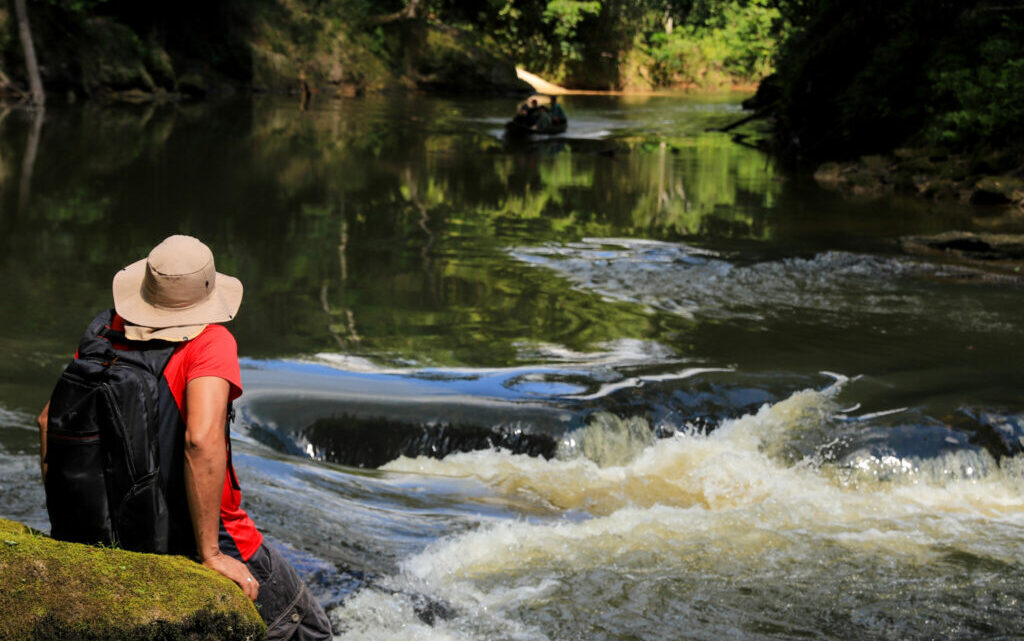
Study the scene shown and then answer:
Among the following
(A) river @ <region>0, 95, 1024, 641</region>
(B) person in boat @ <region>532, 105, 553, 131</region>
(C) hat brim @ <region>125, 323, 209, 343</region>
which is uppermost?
(B) person in boat @ <region>532, 105, 553, 131</region>

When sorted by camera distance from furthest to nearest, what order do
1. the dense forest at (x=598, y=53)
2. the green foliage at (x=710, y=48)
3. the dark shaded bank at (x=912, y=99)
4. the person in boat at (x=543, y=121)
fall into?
the green foliage at (x=710, y=48) < the person in boat at (x=543, y=121) < the dense forest at (x=598, y=53) < the dark shaded bank at (x=912, y=99)

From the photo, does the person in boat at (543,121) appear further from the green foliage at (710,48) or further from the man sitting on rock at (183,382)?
the green foliage at (710,48)

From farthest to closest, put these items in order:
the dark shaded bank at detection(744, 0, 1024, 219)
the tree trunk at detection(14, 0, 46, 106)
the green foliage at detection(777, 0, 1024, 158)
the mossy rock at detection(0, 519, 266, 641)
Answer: the tree trunk at detection(14, 0, 46, 106)
the green foliage at detection(777, 0, 1024, 158)
the dark shaded bank at detection(744, 0, 1024, 219)
the mossy rock at detection(0, 519, 266, 641)

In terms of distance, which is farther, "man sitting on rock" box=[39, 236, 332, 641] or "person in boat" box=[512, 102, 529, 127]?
"person in boat" box=[512, 102, 529, 127]

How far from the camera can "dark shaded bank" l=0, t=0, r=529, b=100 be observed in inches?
1430

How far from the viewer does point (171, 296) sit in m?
3.05

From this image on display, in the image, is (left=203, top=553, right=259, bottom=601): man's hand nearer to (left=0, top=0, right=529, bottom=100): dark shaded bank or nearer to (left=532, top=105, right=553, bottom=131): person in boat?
(left=532, top=105, right=553, bottom=131): person in boat

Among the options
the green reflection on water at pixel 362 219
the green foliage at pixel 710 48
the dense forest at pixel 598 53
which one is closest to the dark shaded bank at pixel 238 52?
the dense forest at pixel 598 53

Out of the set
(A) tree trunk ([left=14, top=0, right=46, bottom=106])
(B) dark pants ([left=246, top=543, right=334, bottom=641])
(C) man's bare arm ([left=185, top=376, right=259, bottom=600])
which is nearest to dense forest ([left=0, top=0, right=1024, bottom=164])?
(A) tree trunk ([left=14, top=0, right=46, bottom=106])

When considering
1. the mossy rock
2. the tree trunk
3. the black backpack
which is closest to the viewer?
the mossy rock

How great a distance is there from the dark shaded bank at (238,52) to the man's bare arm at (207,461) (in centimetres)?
3322

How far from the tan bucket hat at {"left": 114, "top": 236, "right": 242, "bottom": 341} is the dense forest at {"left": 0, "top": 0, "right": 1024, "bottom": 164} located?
1886 centimetres

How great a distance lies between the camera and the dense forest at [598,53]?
840 inches

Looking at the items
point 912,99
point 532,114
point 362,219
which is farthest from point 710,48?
point 362,219
